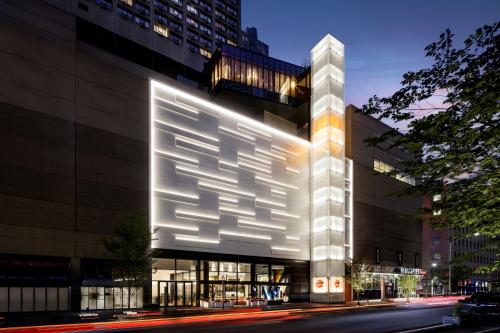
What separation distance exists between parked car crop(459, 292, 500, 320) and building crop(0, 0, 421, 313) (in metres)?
9.17

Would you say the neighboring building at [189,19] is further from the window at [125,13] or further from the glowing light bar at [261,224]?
the glowing light bar at [261,224]

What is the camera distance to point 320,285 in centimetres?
6694

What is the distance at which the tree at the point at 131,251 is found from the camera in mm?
42938

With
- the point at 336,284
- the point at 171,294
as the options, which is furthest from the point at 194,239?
the point at 336,284

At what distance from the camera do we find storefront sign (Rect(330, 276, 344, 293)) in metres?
66.2

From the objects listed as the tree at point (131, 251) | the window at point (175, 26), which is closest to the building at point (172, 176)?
the tree at point (131, 251)

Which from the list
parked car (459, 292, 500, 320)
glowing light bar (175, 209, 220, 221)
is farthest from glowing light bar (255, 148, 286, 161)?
parked car (459, 292, 500, 320)

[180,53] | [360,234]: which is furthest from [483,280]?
[180,53]

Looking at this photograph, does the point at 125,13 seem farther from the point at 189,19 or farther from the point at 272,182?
the point at 272,182

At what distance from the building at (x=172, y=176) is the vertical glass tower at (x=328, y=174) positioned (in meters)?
0.22

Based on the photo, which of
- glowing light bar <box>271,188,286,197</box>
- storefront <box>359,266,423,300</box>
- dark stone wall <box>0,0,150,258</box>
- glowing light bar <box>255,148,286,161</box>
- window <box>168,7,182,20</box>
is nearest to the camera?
dark stone wall <box>0,0,150,258</box>

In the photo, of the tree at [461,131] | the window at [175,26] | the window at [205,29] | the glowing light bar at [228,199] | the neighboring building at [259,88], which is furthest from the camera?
the window at [205,29]

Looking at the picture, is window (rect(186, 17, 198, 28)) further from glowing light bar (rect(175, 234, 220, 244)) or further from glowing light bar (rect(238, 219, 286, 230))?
glowing light bar (rect(175, 234, 220, 244))

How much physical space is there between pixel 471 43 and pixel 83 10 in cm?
5999
